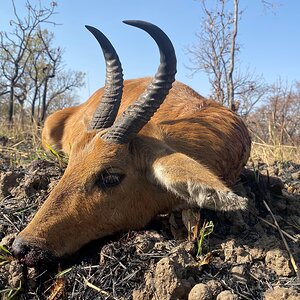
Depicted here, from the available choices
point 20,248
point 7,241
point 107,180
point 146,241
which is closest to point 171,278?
point 146,241

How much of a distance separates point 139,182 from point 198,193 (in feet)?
1.95

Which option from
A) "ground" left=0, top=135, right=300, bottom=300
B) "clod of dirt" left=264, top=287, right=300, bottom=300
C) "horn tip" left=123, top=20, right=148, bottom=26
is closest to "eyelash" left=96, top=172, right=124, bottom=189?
"ground" left=0, top=135, right=300, bottom=300

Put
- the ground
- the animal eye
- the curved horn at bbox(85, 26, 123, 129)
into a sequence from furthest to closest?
→ the curved horn at bbox(85, 26, 123, 129) < the animal eye < the ground

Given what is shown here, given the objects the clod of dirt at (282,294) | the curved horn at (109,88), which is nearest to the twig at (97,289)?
the clod of dirt at (282,294)

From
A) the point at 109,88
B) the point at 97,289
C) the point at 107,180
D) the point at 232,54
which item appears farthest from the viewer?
the point at 232,54

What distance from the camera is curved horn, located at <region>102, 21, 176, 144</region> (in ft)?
11.3

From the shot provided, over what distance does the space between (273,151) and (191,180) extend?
5.28 m

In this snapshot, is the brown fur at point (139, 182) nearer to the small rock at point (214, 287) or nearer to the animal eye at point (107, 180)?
the animal eye at point (107, 180)

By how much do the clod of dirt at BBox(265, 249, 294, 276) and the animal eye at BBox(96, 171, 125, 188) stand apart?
127cm

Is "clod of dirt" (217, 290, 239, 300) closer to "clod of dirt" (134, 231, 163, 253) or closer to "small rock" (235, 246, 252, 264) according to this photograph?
"small rock" (235, 246, 252, 264)

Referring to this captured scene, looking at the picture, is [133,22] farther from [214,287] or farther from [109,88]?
[214,287]

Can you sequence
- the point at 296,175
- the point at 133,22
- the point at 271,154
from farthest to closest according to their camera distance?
1. the point at 271,154
2. the point at 296,175
3. the point at 133,22

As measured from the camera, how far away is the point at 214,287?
2.80m

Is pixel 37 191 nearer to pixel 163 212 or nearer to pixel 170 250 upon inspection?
pixel 163 212
